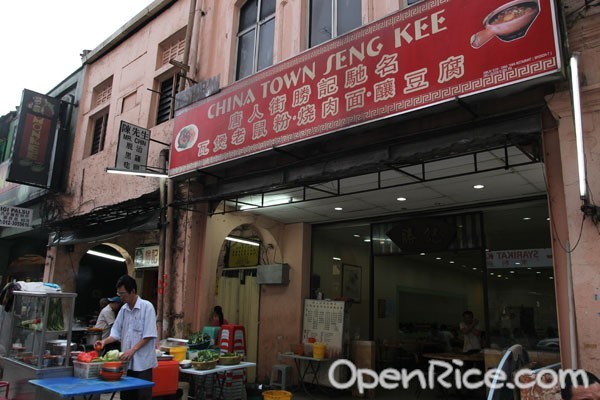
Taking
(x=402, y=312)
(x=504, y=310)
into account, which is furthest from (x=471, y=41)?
(x=402, y=312)

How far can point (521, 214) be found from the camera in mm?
8742

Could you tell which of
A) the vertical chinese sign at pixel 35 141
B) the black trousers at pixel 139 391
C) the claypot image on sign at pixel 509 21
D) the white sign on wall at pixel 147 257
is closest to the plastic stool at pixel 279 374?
the white sign on wall at pixel 147 257

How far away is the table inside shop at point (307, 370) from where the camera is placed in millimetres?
9927

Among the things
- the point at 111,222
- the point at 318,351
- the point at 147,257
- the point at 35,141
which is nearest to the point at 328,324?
the point at 318,351

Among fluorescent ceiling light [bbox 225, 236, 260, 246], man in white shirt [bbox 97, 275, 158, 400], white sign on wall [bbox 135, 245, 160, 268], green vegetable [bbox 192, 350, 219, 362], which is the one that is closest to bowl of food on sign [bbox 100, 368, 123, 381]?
man in white shirt [bbox 97, 275, 158, 400]

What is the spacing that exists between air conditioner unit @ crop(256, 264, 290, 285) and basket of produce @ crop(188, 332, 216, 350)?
2768 mm

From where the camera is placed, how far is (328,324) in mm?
10102

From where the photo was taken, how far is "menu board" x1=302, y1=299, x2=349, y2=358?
984 centimetres

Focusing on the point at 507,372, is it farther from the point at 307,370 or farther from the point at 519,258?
the point at 307,370

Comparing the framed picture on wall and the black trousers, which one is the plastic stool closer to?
the framed picture on wall

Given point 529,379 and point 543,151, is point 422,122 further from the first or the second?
point 529,379

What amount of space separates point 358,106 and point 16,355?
19.0 feet

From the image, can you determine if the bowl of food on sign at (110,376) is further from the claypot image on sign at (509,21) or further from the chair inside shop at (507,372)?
the claypot image on sign at (509,21)

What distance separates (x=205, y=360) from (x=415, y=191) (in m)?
4.75
